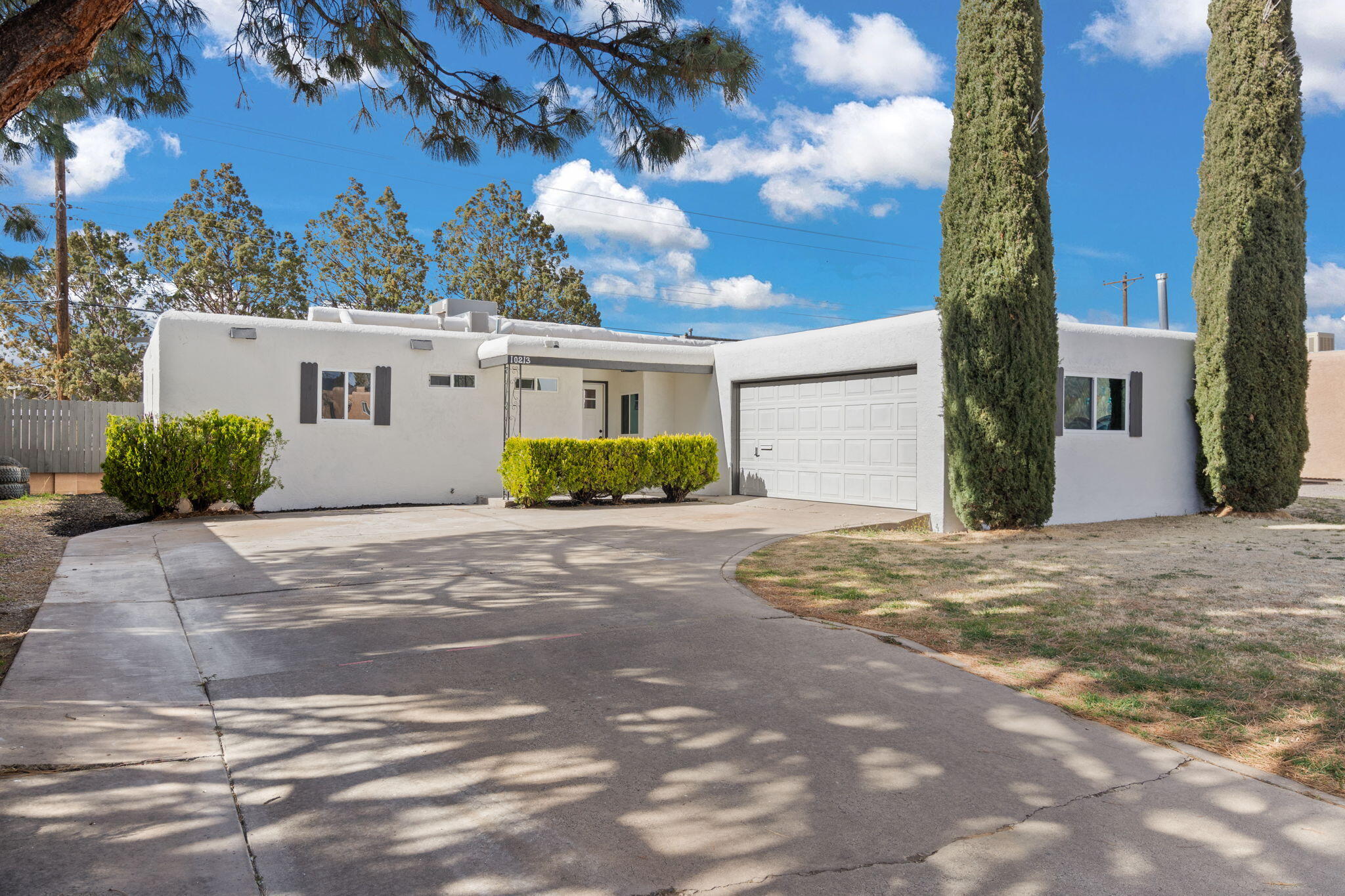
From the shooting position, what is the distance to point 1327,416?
22.1 metres

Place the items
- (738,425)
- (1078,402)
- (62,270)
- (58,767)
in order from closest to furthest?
(58,767)
(1078,402)
(738,425)
(62,270)

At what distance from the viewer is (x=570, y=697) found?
4.02m

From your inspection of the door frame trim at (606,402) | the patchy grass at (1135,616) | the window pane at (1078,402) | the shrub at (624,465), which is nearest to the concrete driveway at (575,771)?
the patchy grass at (1135,616)

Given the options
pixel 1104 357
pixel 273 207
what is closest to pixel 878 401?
pixel 1104 357

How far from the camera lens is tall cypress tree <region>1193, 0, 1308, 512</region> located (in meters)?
12.1

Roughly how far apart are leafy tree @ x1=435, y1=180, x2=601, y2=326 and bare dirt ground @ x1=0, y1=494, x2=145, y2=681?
2059cm

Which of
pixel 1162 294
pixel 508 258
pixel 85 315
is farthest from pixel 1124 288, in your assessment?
pixel 85 315

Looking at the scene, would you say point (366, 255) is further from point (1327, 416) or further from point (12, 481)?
point (1327, 416)

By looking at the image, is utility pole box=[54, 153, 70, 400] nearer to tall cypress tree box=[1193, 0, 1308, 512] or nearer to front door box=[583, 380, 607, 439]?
front door box=[583, 380, 607, 439]

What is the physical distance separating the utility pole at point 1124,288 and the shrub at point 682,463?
29332 mm

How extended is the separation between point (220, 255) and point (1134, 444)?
103 feet

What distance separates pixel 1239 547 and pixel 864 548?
13.7 ft

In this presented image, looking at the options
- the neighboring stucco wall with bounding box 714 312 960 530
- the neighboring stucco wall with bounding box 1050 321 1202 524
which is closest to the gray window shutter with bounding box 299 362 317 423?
the neighboring stucco wall with bounding box 714 312 960 530

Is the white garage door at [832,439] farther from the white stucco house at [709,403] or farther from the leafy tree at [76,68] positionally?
the leafy tree at [76,68]
